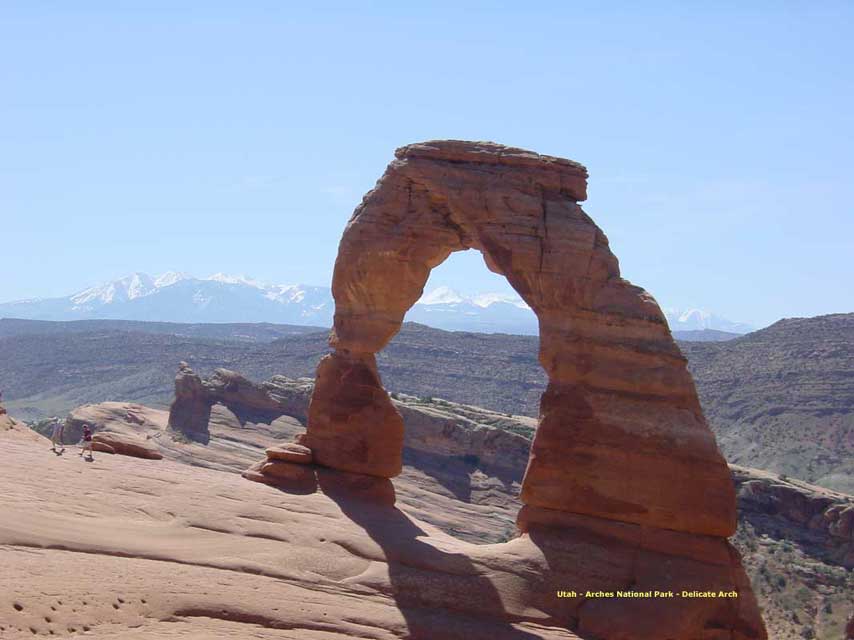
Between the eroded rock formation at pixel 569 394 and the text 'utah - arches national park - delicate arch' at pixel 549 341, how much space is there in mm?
31

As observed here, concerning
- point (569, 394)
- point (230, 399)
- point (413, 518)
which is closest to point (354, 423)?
point (413, 518)

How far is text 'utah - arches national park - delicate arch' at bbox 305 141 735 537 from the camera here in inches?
904

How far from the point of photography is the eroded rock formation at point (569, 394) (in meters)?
22.2

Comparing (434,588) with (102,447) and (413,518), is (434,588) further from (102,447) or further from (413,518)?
(102,447)

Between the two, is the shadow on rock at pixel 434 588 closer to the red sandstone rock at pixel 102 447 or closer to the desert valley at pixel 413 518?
the desert valley at pixel 413 518

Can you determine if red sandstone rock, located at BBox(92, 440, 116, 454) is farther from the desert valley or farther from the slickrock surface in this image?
the slickrock surface

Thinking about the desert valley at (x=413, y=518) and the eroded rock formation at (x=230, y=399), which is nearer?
the desert valley at (x=413, y=518)

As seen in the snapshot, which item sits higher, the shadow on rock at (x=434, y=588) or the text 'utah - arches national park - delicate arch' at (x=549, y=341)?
the text 'utah - arches national park - delicate arch' at (x=549, y=341)

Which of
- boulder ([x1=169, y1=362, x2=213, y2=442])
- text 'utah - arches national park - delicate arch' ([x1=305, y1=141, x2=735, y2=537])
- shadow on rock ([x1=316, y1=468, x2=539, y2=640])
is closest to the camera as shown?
shadow on rock ([x1=316, y1=468, x2=539, y2=640])

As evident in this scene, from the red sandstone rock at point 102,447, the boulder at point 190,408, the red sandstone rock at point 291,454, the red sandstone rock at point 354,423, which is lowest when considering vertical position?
the boulder at point 190,408

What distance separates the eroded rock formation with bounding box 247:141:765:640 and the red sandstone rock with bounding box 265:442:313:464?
0.54ft

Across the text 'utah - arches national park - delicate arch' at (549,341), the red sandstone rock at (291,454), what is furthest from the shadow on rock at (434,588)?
the text 'utah - arches national park - delicate arch' at (549,341)

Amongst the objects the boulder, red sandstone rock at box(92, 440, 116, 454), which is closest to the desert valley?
red sandstone rock at box(92, 440, 116, 454)

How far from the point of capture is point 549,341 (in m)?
24.1
